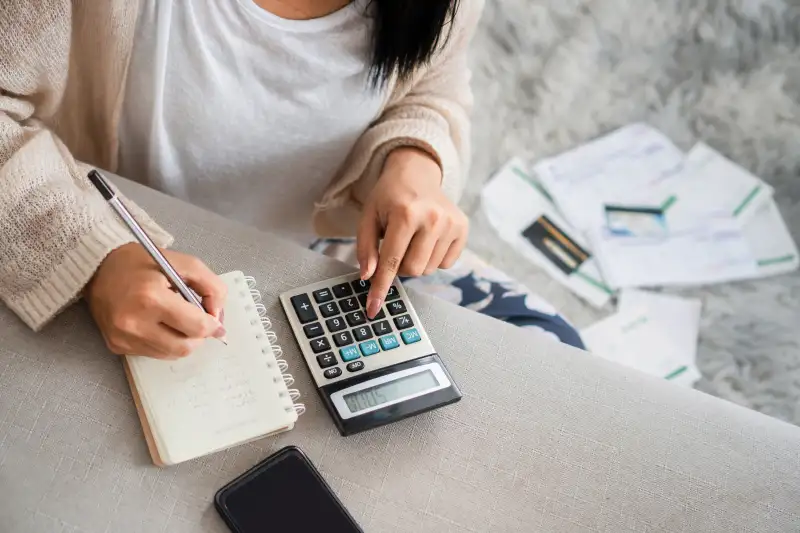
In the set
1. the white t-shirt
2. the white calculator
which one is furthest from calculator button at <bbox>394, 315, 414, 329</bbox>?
the white t-shirt

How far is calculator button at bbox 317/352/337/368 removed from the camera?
503 mm

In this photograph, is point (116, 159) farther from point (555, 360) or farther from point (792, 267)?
point (792, 267)

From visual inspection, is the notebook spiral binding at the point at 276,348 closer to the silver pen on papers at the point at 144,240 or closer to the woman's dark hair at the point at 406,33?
the silver pen on papers at the point at 144,240

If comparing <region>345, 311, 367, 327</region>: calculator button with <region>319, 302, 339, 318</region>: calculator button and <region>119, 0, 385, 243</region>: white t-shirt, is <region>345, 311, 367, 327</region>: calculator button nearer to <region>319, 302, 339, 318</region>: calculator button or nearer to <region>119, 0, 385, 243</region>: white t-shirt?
<region>319, 302, 339, 318</region>: calculator button

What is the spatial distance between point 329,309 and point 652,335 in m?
0.69

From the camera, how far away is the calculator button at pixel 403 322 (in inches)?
20.9

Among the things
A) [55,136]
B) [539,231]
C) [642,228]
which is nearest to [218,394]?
[55,136]

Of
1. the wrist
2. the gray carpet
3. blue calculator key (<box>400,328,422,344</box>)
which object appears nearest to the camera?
blue calculator key (<box>400,328,422,344</box>)

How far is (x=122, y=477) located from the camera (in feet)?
1.45

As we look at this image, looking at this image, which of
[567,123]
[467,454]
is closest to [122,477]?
[467,454]

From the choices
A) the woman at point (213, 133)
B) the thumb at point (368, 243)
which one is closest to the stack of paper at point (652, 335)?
the woman at point (213, 133)

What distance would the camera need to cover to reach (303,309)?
0.52 m

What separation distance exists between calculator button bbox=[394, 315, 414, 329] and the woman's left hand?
0.7 inches

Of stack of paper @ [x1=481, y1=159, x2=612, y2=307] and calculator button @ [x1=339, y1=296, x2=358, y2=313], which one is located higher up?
calculator button @ [x1=339, y1=296, x2=358, y2=313]
